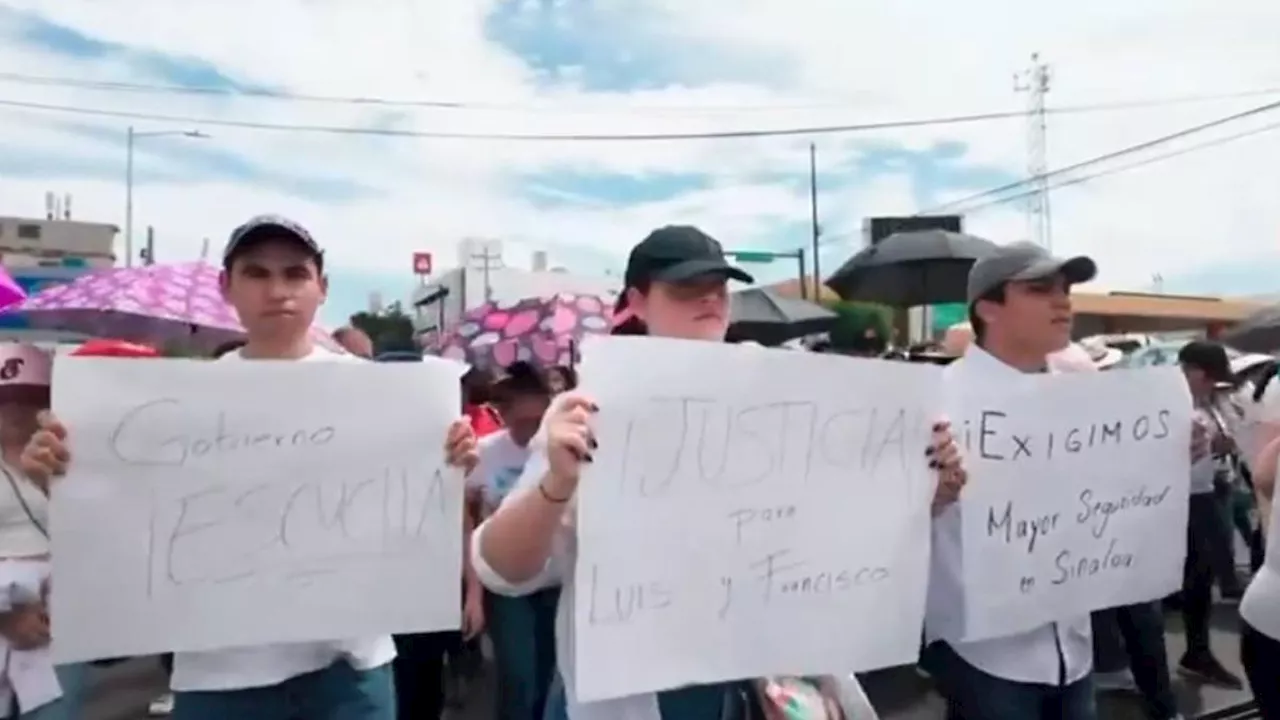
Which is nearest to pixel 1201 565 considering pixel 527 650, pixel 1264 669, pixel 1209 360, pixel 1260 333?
pixel 1209 360

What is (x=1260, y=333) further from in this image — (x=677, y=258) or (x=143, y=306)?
(x=143, y=306)

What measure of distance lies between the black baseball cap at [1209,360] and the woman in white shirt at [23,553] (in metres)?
4.91

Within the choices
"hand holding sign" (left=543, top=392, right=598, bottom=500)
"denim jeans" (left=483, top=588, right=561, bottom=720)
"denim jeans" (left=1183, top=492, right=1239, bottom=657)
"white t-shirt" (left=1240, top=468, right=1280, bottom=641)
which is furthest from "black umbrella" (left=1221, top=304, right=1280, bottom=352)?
"hand holding sign" (left=543, top=392, right=598, bottom=500)

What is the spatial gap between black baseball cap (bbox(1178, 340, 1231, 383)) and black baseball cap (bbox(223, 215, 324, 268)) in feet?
→ 15.4

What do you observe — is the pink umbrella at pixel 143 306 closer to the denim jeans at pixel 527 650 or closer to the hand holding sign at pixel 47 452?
the denim jeans at pixel 527 650

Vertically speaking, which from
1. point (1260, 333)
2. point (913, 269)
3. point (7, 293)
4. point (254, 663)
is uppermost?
point (913, 269)

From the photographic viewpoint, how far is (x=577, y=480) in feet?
5.73

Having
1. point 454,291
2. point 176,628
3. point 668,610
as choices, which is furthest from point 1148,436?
point 454,291

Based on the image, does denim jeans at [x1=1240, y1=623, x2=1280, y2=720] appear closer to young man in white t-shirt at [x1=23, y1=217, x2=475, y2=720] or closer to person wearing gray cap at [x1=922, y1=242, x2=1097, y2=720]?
person wearing gray cap at [x1=922, y1=242, x2=1097, y2=720]

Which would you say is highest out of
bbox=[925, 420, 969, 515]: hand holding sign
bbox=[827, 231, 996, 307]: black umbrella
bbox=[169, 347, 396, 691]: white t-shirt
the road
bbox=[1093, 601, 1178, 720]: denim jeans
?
bbox=[827, 231, 996, 307]: black umbrella

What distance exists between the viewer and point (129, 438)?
6.44 ft

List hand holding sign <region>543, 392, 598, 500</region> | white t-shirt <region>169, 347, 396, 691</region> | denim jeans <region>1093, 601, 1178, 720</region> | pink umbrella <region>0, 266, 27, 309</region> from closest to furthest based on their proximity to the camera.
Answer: hand holding sign <region>543, 392, 598, 500</region>, white t-shirt <region>169, 347, 396, 691</region>, denim jeans <region>1093, 601, 1178, 720</region>, pink umbrella <region>0, 266, 27, 309</region>

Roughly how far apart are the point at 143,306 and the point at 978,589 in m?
5.55

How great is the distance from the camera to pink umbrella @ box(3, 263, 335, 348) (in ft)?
21.8
